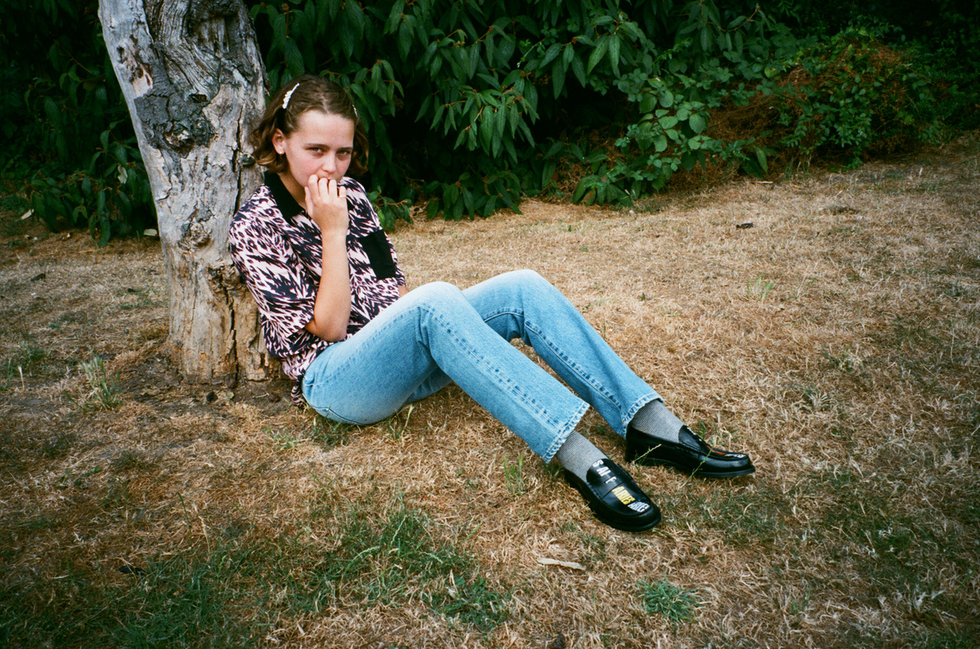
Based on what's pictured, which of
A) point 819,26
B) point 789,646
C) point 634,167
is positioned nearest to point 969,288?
point 789,646

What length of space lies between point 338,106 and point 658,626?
1762 millimetres

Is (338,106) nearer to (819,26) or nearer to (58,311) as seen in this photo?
(58,311)

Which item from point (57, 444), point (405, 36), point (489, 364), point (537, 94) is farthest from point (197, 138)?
point (537, 94)

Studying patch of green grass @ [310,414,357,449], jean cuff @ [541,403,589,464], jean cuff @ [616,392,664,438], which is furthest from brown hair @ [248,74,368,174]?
jean cuff @ [616,392,664,438]

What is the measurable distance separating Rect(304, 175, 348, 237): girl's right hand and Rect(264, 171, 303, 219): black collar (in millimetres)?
94

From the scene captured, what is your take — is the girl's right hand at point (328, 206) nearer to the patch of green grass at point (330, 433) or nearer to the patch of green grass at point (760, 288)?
the patch of green grass at point (330, 433)

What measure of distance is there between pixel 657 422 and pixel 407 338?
0.85m

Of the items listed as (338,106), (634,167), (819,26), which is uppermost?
(819,26)

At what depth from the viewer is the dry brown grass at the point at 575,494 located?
1401 mm

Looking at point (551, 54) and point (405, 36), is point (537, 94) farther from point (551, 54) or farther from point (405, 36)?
point (405, 36)

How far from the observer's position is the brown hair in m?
1.86

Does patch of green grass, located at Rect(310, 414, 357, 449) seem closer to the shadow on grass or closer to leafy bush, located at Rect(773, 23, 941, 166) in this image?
the shadow on grass

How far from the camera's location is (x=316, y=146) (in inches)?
73.4

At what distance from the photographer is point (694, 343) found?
264cm
